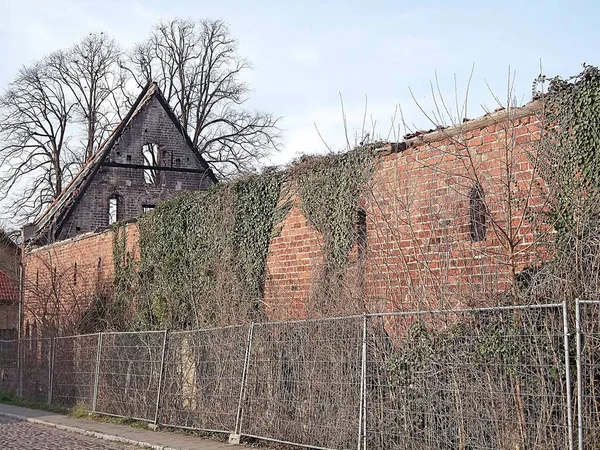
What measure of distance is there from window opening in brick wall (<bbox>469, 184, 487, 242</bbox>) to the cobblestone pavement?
6.32 metres

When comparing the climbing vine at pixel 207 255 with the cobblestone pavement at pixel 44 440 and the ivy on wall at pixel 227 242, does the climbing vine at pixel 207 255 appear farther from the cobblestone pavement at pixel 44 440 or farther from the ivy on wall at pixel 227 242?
the cobblestone pavement at pixel 44 440

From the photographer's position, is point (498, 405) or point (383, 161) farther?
point (383, 161)

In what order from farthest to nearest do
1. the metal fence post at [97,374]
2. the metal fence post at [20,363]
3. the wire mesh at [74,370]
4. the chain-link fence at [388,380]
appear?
the metal fence post at [20,363] → the wire mesh at [74,370] → the metal fence post at [97,374] → the chain-link fence at [388,380]

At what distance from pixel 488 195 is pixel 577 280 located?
1.93 m

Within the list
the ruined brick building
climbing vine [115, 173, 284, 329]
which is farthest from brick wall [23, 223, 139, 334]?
climbing vine [115, 173, 284, 329]

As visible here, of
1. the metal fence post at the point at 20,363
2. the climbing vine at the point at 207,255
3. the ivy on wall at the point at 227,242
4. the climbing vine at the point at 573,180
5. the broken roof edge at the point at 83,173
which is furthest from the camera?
the broken roof edge at the point at 83,173

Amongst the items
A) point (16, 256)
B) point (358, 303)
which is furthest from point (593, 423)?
point (16, 256)

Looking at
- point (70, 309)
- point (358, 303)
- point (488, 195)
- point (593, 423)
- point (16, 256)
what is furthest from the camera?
point (16, 256)

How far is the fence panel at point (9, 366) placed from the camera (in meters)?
22.9

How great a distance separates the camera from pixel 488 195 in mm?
10445

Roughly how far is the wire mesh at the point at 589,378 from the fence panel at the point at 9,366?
18021 millimetres

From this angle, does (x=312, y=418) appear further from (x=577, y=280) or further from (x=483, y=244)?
(x=577, y=280)

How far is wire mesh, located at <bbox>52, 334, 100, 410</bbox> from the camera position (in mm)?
17984

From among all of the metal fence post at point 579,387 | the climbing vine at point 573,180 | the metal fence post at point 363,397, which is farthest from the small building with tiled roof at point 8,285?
the metal fence post at point 579,387
